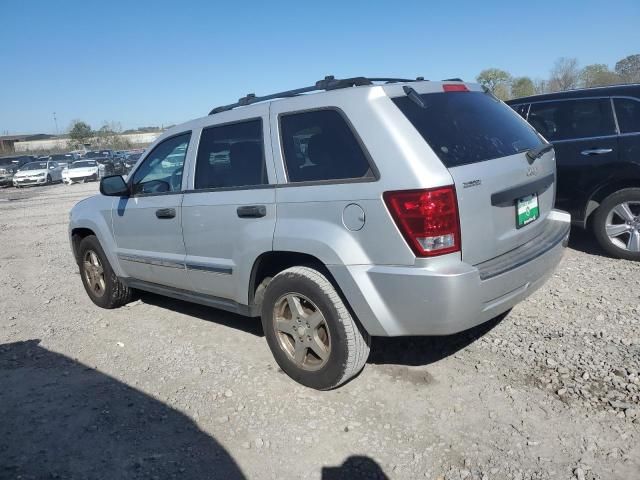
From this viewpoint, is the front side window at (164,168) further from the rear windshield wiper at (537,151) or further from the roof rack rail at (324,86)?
the rear windshield wiper at (537,151)

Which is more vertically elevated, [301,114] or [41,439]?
A: [301,114]

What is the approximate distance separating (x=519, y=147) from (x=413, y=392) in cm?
177

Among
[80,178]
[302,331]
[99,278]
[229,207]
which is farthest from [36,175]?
[302,331]

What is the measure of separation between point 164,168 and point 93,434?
7.35ft

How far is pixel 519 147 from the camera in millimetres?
3381

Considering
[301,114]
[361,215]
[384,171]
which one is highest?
[301,114]

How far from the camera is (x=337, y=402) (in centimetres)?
323

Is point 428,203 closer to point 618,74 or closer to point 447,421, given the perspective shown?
point 447,421

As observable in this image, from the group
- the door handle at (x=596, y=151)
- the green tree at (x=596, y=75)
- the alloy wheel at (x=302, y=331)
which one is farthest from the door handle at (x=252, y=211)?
the green tree at (x=596, y=75)

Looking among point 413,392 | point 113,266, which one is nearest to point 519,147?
point 413,392

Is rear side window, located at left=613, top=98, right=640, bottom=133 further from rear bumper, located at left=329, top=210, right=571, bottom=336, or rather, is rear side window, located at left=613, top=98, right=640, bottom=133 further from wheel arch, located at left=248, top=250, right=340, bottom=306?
wheel arch, located at left=248, top=250, right=340, bottom=306

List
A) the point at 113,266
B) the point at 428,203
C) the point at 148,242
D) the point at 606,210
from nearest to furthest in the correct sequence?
1. the point at 428,203
2. the point at 148,242
3. the point at 113,266
4. the point at 606,210

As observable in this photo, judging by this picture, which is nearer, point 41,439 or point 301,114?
point 41,439

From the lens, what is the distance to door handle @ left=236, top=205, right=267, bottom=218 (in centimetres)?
338
